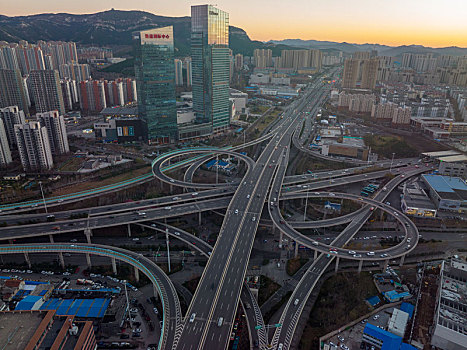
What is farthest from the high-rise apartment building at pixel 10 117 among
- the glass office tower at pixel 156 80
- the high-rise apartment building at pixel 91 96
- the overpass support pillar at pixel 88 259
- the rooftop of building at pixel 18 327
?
→ the rooftop of building at pixel 18 327

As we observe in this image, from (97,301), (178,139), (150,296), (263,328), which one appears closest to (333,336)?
(263,328)

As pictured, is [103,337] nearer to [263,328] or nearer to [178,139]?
[263,328]

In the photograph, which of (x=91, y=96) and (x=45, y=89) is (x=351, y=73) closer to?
(x=91, y=96)

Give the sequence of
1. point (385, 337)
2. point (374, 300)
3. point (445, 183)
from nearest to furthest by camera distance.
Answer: point (385, 337) → point (374, 300) → point (445, 183)

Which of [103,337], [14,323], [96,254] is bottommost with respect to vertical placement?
[103,337]

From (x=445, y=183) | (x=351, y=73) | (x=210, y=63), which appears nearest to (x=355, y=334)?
(x=445, y=183)

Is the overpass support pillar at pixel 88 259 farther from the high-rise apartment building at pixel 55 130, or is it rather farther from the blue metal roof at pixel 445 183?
the blue metal roof at pixel 445 183
